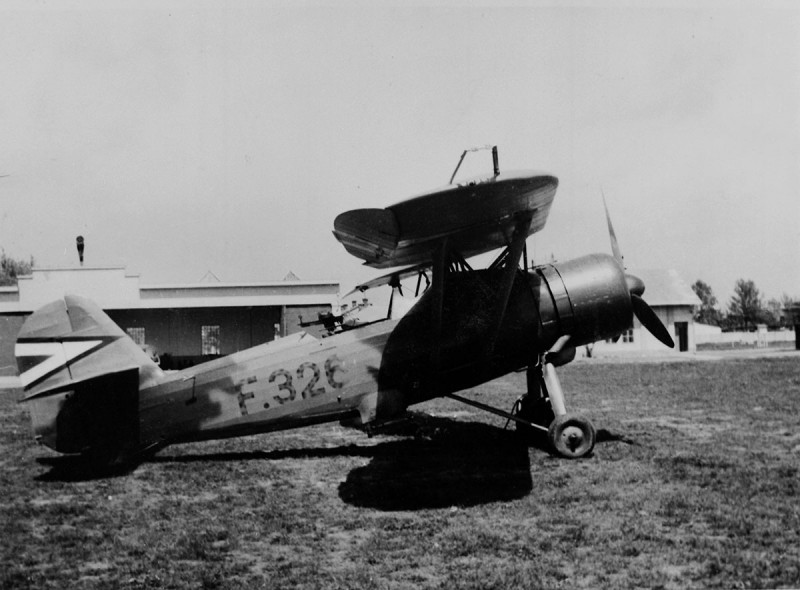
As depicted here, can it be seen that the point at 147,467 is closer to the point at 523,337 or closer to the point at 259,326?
the point at 523,337

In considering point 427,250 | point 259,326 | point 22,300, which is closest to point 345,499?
point 427,250

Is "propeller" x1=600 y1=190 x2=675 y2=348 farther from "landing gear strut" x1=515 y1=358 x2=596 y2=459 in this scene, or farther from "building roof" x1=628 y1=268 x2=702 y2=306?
"building roof" x1=628 y1=268 x2=702 y2=306

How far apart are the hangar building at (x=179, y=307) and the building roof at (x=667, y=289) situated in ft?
79.5

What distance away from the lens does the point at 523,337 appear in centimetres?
774

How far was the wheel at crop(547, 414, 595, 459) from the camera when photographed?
7543mm

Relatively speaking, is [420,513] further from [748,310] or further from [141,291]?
[748,310]

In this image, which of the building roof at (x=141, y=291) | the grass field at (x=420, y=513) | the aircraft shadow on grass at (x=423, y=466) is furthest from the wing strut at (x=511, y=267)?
the building roof at (x=141, y=291)

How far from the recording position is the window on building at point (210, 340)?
32281 millimetres

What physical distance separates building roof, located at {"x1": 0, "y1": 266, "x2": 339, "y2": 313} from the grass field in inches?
784

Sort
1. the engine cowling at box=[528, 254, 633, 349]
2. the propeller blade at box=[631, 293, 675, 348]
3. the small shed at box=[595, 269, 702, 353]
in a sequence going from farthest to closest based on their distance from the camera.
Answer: the small shed at box=[595, 269, 702, 353] < the propeller blade at box=[631, 293, 675, 348] < the engine cowling at box=[528, 254, 633, 349]

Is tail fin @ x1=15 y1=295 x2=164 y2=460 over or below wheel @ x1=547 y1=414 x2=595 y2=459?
over

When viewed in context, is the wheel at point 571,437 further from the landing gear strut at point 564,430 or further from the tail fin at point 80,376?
the tail fin at point 80,376

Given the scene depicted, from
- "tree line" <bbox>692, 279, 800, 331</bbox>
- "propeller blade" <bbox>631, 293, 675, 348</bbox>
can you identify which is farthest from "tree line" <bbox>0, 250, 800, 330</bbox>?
"propeller blade" <bbox>631, 293, 675, 348</bbox>

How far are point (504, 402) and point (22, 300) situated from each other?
2598 centimetres
